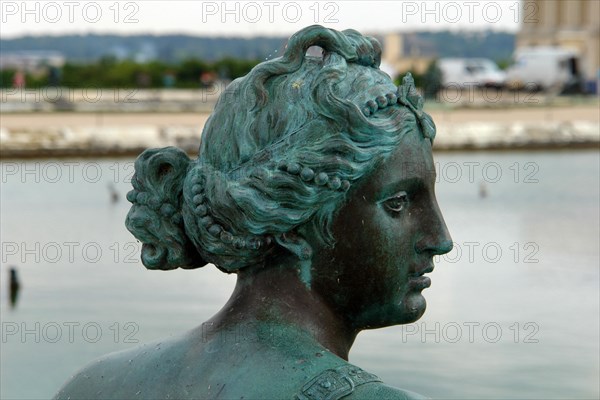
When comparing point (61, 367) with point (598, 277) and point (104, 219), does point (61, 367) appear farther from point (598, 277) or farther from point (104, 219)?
point (104, 219)

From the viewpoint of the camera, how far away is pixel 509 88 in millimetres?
55000

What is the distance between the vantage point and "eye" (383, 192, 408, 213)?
8.89 feet

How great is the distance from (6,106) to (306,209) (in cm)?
4119

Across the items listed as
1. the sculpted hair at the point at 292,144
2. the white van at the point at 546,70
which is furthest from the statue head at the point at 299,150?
the white van at the point at 546,70

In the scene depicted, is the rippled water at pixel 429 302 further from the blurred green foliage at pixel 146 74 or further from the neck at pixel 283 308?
the blurred green foliage at pixel 146 74

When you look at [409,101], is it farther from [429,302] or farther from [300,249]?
[429,302]

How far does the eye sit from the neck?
20 cm

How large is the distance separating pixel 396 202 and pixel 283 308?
27 centimetres

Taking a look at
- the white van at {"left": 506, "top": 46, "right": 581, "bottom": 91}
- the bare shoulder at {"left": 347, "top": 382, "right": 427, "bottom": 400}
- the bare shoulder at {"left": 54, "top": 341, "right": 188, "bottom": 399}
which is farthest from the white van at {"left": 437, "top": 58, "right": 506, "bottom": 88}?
the bare shoulder at {"left": 347, "top": 382, "right": 427, "bottom": 400}

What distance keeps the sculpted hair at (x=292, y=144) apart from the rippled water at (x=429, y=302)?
7.59 meters

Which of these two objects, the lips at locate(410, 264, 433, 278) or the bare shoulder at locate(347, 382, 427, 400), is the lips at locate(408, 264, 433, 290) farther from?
the bare shoulder at locate(347, 382, 427, 400)

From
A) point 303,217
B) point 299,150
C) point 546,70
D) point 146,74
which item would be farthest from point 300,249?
point 546,70

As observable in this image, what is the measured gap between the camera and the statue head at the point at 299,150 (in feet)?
8.70

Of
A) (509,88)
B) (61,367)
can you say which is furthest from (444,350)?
(509,88)
